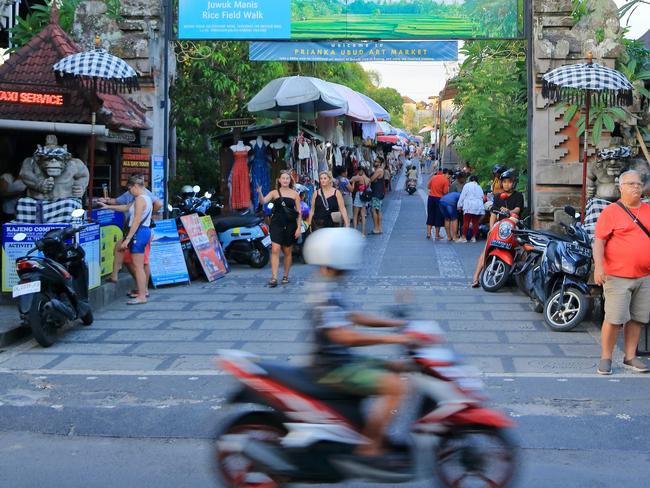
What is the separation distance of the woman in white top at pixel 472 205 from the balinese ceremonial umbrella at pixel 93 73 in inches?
346

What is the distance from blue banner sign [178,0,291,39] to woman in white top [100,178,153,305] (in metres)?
3.60

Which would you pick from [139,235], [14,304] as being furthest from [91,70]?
[14,304]

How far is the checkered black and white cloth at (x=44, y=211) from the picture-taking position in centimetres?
1058

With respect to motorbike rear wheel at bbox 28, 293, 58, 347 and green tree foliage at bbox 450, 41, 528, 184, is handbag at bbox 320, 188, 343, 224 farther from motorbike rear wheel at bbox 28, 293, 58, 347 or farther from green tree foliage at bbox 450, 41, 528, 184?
motorbike rear wheel at bbox 28, 293, 58, 347

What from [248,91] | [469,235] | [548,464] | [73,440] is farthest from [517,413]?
[248,91]

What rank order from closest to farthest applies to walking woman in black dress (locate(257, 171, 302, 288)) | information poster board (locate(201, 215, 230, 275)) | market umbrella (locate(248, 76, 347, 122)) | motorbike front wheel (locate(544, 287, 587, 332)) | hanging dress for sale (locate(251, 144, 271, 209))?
motorbike front wheel (locate(544, 287, 587, 332)) < walking woman in black dress (locate(257, 171, 302, 288)) < information poster board (locate(201, 215, 230, 275)) < market umbrella (locate(248, 76, 347, 122)) < hanging dress for sale (locate(251, 144, 271, 209))

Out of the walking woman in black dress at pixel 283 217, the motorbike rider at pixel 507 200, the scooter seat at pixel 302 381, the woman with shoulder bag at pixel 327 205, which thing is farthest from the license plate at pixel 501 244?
the scooter seat at pixel 302 381

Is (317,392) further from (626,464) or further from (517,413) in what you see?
(517,413)

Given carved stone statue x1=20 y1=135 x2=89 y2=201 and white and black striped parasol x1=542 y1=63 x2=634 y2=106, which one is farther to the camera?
white and black striped parasol x1=542 y1=63 x2=634 y2=106

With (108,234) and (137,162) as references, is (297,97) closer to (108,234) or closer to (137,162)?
(137,162)

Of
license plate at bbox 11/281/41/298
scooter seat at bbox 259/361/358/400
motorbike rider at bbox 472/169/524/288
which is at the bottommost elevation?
scooter seat at bbox 259/361/358/400

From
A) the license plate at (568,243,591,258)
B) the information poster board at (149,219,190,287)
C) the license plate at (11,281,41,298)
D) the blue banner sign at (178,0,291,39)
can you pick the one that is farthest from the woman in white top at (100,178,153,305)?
the license plate at (568,243,591,258)

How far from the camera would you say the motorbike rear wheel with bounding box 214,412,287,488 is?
4590mm

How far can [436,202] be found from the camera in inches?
761
